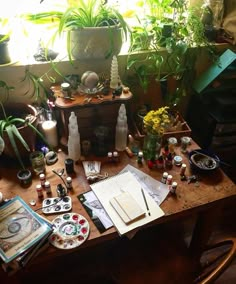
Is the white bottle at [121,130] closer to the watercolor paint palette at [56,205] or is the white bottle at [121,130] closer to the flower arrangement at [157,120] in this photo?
the flower arrangement at [157,120]

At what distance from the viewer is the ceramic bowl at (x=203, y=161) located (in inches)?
45.5

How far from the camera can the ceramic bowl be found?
3.79 ft

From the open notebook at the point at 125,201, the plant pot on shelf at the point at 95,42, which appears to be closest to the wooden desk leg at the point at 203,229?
the open notebook at the point at 125,201

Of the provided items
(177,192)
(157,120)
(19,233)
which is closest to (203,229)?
(177,192)

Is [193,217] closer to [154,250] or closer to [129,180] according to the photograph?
[154,250]

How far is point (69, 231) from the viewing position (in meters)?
0.92

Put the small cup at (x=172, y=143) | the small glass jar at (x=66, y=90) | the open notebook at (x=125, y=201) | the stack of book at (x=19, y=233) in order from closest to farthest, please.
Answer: the stack of book at (x=19, y=233) → the open notebook at (x=125, y=201) → the small glass jar at (x=66, y=90) → the small cup at (x=172, y=143)

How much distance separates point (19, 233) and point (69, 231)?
0.56ft

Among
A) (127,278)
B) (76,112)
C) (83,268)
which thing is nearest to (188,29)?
(76,112)

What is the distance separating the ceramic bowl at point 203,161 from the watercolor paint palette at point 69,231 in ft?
1.84

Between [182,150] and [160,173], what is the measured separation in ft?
0.69

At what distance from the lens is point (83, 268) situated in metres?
1.49

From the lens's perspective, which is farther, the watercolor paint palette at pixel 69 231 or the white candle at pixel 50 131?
the white candle at pixel 50 131

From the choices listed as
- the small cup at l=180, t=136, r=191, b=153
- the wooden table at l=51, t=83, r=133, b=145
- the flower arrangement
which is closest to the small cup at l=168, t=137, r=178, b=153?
the small cup at l=180, t=136, r=191, b=153
